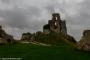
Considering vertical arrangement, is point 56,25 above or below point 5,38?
above

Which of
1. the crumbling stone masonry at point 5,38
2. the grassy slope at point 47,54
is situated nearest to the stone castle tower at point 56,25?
the crumbling stone masonry at point 5,38

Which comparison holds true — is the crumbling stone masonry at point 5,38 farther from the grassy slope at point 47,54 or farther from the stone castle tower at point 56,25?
the stone castle tower at point 56,25

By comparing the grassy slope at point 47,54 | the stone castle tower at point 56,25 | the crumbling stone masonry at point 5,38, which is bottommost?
the grassy slope at point 47,54

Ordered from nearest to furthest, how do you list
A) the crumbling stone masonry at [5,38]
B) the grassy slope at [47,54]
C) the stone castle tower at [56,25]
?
the grassy slope at [47,54] < the crumbling stone masonry at [5,38] < the stone castle tower at [56,25]

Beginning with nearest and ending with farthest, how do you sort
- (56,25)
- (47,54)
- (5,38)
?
(47,54) → (5,38) → (56,25)

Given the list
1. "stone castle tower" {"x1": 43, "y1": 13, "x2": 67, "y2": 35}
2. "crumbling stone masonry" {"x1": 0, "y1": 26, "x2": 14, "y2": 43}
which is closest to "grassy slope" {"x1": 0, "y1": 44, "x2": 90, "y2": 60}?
"crumbling stone masonry" {"x1": 0, "y1": 26, "x2": 14, "y2": 43}

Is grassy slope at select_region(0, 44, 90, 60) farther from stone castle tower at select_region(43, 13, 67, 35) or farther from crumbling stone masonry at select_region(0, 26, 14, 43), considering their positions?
stone castle tower at select_region(43, 13, 67, 35)

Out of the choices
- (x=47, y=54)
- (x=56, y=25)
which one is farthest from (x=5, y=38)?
(x=56, y=25)

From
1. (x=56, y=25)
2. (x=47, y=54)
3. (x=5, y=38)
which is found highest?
(x=56, y=25)

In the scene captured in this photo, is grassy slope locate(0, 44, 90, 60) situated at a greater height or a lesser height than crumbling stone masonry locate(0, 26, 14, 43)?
lesser

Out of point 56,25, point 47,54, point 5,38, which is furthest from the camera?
point 56,25

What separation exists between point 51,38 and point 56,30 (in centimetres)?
2415

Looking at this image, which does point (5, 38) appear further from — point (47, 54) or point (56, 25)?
point (56, 25)

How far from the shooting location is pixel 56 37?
74688mm
